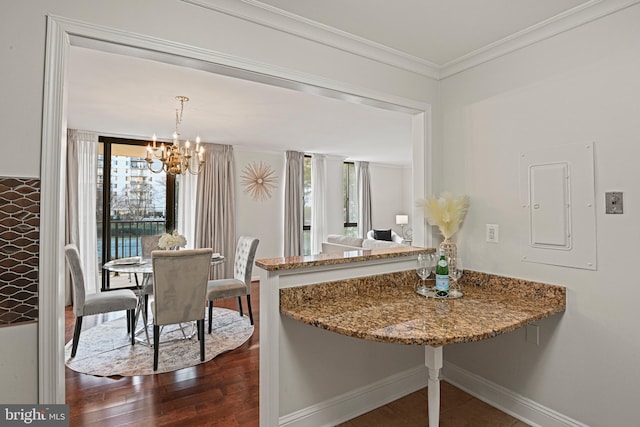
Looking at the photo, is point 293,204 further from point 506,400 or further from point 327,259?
point 506,400

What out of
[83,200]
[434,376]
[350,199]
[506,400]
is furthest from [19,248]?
[350,199]

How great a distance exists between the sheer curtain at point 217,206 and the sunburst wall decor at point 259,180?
31 centimetres

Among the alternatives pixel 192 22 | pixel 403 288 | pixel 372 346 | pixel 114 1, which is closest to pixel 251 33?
pixel 192 22

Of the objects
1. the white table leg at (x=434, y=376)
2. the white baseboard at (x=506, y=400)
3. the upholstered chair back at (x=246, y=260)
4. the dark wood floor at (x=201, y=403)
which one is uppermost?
the upholstered chair back at (x=246, y=260)

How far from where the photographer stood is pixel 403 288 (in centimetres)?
227

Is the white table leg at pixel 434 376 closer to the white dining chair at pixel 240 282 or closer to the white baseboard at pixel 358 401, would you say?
the white baseboard at pixel 358 401

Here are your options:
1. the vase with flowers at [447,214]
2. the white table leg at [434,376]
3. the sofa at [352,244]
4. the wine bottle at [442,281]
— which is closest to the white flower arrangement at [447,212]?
the vase with flowers at [447,214]

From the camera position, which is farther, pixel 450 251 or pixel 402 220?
pixel 402 220

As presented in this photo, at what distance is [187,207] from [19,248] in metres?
4.47

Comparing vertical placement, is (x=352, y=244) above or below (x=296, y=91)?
below

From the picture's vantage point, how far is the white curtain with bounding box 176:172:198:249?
561 centimetres

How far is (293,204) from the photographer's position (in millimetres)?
6516

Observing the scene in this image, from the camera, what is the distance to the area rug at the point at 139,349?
283 cm

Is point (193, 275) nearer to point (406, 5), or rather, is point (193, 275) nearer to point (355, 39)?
point (355, 39)
